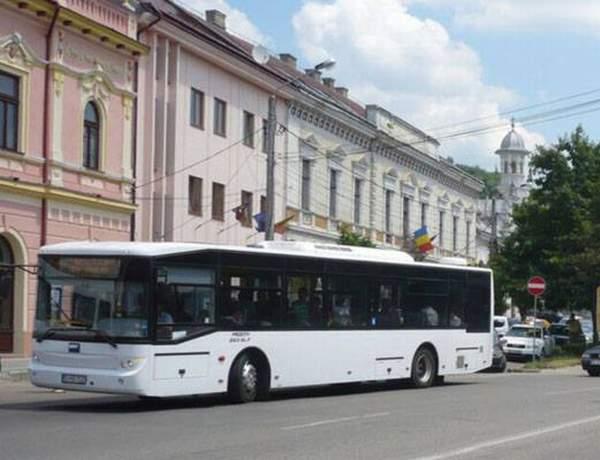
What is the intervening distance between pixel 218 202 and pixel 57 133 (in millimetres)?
10642

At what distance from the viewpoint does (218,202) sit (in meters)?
41.3

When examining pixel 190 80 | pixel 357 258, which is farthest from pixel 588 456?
pixel 190 80

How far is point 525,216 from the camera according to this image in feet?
170

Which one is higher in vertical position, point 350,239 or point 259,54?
point 259,54

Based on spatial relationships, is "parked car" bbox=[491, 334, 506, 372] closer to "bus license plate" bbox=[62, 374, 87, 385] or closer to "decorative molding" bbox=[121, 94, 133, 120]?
"decorative molding" bbox=[121, 94, 133, 120]

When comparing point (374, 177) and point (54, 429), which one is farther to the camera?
point (374, 177)

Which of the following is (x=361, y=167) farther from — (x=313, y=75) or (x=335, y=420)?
(x=335, y=420)

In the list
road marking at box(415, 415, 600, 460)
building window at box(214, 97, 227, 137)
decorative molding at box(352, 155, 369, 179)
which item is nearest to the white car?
decorative molding at box(352, 155, 369, 179)

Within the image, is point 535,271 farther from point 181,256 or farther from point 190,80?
point 181,256

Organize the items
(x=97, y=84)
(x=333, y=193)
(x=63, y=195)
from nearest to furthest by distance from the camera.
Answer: (x=63, y=195)
(x=97, y=84)
(x=333, y=193)

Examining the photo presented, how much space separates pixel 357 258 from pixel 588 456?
34.3 ft

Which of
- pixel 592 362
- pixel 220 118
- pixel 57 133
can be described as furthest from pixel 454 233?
pixel 57 133

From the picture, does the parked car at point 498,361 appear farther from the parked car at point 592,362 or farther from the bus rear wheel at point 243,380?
the bus rear wheel at point 243,380

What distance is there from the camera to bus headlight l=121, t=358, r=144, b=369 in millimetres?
18188
